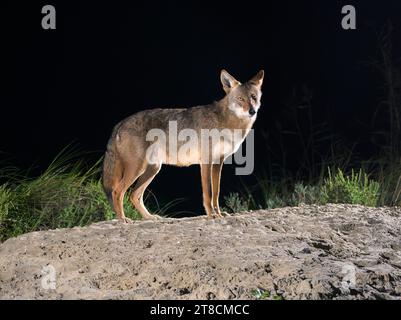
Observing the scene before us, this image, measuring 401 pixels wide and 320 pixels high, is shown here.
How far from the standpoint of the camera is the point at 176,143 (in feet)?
28.2

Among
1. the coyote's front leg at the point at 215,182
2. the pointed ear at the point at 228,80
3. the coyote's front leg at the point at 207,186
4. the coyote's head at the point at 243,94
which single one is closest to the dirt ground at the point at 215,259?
the coyote's front leg at the point at 207,186

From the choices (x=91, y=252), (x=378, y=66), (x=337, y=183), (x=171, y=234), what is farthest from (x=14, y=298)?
(x=378, y=66)

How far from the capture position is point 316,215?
309 inches

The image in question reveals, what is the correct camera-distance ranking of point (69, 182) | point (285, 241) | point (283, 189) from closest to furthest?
1. point (285, 241)
2. point (69, 182)
3. point (283, 189)

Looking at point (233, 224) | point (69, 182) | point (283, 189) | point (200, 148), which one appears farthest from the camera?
point (283, 189)

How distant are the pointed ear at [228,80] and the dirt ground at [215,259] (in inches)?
67.6

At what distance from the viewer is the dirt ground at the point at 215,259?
19.1 ft

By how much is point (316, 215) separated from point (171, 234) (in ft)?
5.51

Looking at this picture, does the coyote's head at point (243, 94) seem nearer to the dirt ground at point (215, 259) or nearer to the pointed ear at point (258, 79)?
the pointed ear at point (258, 79)

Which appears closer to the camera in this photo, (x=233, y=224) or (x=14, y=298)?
(x=14, y=298)

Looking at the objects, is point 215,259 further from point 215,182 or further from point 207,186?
point 215,182

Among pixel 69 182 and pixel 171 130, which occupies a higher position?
pixel 171 130

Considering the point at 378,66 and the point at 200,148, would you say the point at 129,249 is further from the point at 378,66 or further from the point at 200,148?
the point at 378,66

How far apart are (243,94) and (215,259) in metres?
2.86
